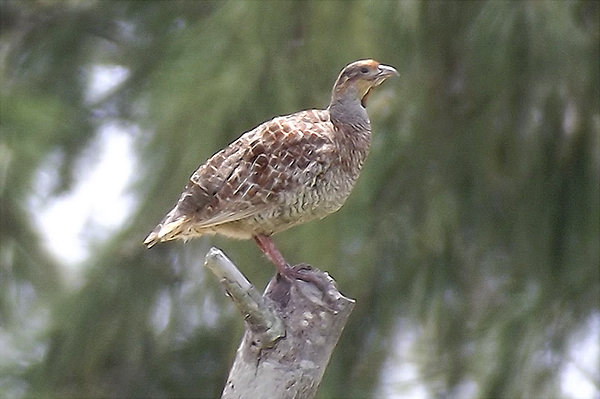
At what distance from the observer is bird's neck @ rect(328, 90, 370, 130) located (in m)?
3.33

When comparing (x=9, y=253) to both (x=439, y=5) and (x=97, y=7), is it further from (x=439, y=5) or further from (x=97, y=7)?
(x=439, y=5)

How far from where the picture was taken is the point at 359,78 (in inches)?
134

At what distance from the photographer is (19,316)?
534cm

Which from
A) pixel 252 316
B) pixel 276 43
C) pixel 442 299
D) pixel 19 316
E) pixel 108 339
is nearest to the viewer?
pixel 252 316

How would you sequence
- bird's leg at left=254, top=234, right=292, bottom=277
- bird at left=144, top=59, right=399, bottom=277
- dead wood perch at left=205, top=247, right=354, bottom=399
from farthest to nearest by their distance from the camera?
bird at left=144, top=59, right=399, bottom=277 → bird's leg at left=254, top=234, right=292, bottom=277 → dead wood perch at left=205, top=247, right=354, bottom=399

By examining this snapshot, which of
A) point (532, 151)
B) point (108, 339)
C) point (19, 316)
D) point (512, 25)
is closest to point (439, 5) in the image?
point (512, 25)

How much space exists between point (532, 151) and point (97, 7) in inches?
96.5

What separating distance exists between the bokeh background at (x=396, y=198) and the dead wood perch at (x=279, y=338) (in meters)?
1.12

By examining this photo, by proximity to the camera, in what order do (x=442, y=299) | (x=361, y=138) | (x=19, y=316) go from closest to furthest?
1. (x=361, y=138)
2. (x=442, y=299)
3. (x=19, y=316)

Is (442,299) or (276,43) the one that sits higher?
(276,43)

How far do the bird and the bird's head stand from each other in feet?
0.59

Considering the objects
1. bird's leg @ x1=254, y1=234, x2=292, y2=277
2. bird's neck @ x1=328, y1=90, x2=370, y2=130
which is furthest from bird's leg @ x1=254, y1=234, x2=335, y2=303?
bird's neck @ x1=328, y1=90, x2=370, y2=130

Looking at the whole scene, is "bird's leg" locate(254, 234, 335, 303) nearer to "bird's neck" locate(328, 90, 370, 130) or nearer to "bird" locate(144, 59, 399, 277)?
"bird" locate(144, 59, 399, 277)

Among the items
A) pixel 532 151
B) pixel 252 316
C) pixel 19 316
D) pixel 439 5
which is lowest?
pixel 252 316
